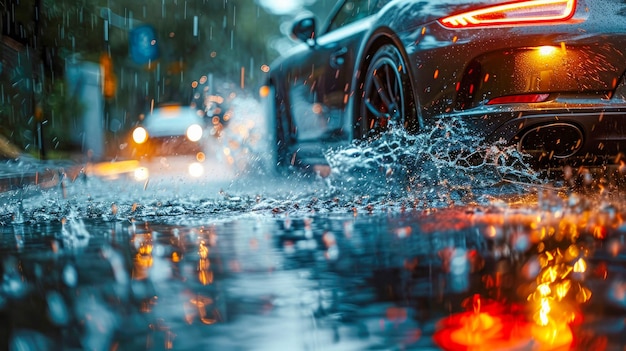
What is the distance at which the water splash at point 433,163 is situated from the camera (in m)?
6.14

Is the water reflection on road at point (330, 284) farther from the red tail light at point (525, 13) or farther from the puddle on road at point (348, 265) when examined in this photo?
the red tail light at point (525, 13)

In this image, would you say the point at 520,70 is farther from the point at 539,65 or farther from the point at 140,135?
the point at 140,135

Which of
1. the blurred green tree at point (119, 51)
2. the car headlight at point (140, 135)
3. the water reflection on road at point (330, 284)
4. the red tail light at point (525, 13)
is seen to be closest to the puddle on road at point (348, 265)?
the water reflection on road at point (330, 284)

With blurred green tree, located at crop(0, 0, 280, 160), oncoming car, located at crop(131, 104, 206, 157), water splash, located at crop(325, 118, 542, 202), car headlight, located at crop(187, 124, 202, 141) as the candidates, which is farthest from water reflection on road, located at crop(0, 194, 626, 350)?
car headlight, located at crop(187, 124, 202, 141)

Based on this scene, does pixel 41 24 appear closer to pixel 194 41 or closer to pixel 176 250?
pixel 176 250

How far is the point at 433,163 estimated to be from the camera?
6414 millimetres

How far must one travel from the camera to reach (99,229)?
6.02m

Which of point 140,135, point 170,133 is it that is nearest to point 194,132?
point 170,133

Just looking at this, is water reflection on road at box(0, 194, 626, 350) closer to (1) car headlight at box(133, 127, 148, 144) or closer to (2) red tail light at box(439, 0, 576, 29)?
(2) red tail light at box(439, 0, 576, 29)

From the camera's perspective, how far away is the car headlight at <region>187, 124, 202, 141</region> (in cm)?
1941

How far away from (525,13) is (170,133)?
14.3 m

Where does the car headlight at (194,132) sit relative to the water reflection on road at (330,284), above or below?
above

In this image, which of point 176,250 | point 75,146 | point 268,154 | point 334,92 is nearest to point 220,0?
point 75,146

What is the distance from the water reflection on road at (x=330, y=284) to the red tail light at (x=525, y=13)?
1.08m
